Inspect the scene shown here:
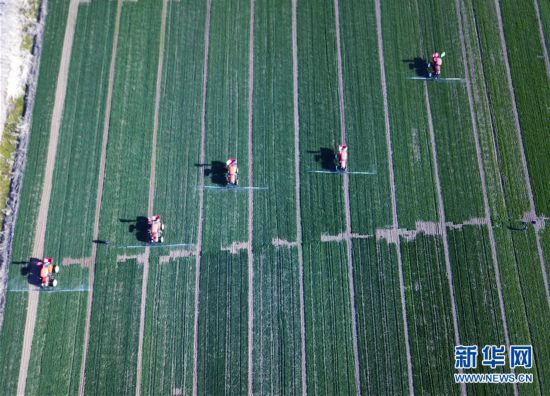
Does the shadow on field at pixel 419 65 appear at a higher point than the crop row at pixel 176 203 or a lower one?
higher

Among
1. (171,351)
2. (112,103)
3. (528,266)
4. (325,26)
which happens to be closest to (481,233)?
(528,266)

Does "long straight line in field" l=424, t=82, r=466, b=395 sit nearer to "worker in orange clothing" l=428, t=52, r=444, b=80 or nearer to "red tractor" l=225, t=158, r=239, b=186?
"worker in orange clothing" l=428, t=52, r=444, b=80

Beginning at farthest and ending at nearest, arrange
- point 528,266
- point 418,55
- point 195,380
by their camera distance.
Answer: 1. point 418,55
2. point 528,266
3. point 195,380

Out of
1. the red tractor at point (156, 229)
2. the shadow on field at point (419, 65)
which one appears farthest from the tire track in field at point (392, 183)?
the red tractor at point (156, 229)

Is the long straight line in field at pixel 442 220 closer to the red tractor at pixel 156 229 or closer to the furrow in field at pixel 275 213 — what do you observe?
Answer: the furrow in field at pixel 275 213

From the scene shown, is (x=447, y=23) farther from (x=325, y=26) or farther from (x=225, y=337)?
(x=225, y=337)
